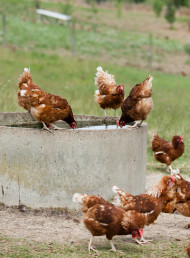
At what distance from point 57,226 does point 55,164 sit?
93 cm

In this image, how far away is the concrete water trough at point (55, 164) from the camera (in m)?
7.30

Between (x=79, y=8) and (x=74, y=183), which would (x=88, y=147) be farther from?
(x=79, y=8)

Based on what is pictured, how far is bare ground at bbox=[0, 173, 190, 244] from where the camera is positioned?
646 centimetres

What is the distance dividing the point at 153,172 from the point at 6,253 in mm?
5215

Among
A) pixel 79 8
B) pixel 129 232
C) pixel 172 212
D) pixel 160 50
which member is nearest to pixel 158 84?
pixel 160 50

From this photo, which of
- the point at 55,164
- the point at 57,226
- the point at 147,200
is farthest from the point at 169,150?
the point at 57,226

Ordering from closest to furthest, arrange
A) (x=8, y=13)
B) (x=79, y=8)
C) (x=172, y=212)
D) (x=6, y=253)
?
1. (x=6, y=253)
2. (x=172, y=212)
3. (x=8, y=13)
4. (x=79, y=8)

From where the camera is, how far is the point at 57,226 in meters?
6.87

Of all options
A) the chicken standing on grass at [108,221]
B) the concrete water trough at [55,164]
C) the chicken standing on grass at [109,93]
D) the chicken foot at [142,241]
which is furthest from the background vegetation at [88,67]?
the chicken standing on grass at [109,93]

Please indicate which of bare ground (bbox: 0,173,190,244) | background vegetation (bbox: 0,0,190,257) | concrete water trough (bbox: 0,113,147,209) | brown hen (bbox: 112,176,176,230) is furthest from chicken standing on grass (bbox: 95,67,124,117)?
brown hen (bbox: 112,176,176,230)

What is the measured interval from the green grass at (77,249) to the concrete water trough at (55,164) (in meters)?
1.18

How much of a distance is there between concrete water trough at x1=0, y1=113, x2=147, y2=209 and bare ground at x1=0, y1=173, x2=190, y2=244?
0.55ft

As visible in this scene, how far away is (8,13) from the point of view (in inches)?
1564

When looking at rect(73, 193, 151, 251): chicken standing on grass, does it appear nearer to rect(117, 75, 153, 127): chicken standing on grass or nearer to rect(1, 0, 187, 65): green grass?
rect(117, 75, 153, 127): chicken standing on grass
